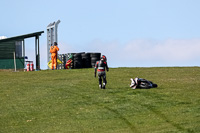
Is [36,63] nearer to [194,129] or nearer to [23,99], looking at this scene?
[23,99]

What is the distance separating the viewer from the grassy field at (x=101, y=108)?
1598 cm

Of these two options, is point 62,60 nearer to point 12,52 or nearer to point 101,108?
point 12,52

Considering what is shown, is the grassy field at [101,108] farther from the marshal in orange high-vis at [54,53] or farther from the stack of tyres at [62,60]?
the stack of tyres at [62,60]

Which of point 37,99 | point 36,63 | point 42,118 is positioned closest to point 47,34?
point 36,63

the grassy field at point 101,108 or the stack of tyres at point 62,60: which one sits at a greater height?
the stack of tyres at point 62,60

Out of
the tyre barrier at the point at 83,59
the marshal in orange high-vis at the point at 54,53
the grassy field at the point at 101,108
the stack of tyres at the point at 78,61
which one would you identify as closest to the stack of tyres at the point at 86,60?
the tyre barrier at the point at 83,59

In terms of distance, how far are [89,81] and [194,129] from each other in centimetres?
1706

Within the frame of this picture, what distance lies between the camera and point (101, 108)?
1966 centimetres

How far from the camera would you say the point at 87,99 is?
2217cm

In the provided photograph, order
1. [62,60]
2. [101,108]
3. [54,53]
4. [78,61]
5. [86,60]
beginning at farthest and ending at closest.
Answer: [62,60] → [86,60] → [78,61] → [54,53] → [101,108]

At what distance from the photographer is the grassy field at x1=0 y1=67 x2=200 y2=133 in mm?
15977

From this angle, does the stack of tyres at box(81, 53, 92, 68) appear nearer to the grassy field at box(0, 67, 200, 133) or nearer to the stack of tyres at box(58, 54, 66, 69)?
the stack of tyres at box(58, 54, 66, 69)

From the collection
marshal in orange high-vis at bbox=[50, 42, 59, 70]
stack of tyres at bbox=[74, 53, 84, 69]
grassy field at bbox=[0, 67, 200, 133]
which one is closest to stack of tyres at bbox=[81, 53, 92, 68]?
stack of tyres at bbox=[74, 53, 84, 69]

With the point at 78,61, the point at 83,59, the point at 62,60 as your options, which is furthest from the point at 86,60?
the point at 62,60
